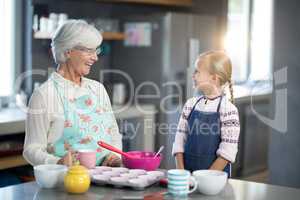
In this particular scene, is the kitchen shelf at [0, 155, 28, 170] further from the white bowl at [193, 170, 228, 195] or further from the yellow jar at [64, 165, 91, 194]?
the white bowl at [193, 170, 228, 195]

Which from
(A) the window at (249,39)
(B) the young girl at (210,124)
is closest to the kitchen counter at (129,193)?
(B) the young girl at (210,124)

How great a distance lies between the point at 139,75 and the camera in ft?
15.7

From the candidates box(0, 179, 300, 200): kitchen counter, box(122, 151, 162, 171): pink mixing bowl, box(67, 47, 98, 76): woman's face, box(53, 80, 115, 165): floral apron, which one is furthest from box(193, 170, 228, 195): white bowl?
box(67, 47, 98, 76): woman's face

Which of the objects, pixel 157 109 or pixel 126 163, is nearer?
pixel 126 163

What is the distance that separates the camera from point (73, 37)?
7.89 feet

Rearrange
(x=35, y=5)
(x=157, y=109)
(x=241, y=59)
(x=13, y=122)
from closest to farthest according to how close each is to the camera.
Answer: (x=13, y=122) → (x=35, y=5) → (x=157, y=109) → (x=241, y=59)

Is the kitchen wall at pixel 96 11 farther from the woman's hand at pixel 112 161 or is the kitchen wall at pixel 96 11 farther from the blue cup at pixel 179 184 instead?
the blue cup at pixel 179 184

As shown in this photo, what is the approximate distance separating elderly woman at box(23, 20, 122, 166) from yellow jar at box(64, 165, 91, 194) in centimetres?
36

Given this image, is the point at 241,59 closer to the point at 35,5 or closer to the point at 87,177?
the point at 35,5

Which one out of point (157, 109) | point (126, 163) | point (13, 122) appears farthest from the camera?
point (157, 109)

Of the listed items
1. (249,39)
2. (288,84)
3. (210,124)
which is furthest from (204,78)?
(249,39)

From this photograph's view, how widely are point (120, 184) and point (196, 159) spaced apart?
534 millimetres

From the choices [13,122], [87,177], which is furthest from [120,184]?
[13,122]

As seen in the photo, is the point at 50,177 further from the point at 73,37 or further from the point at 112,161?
the point at 73,37
